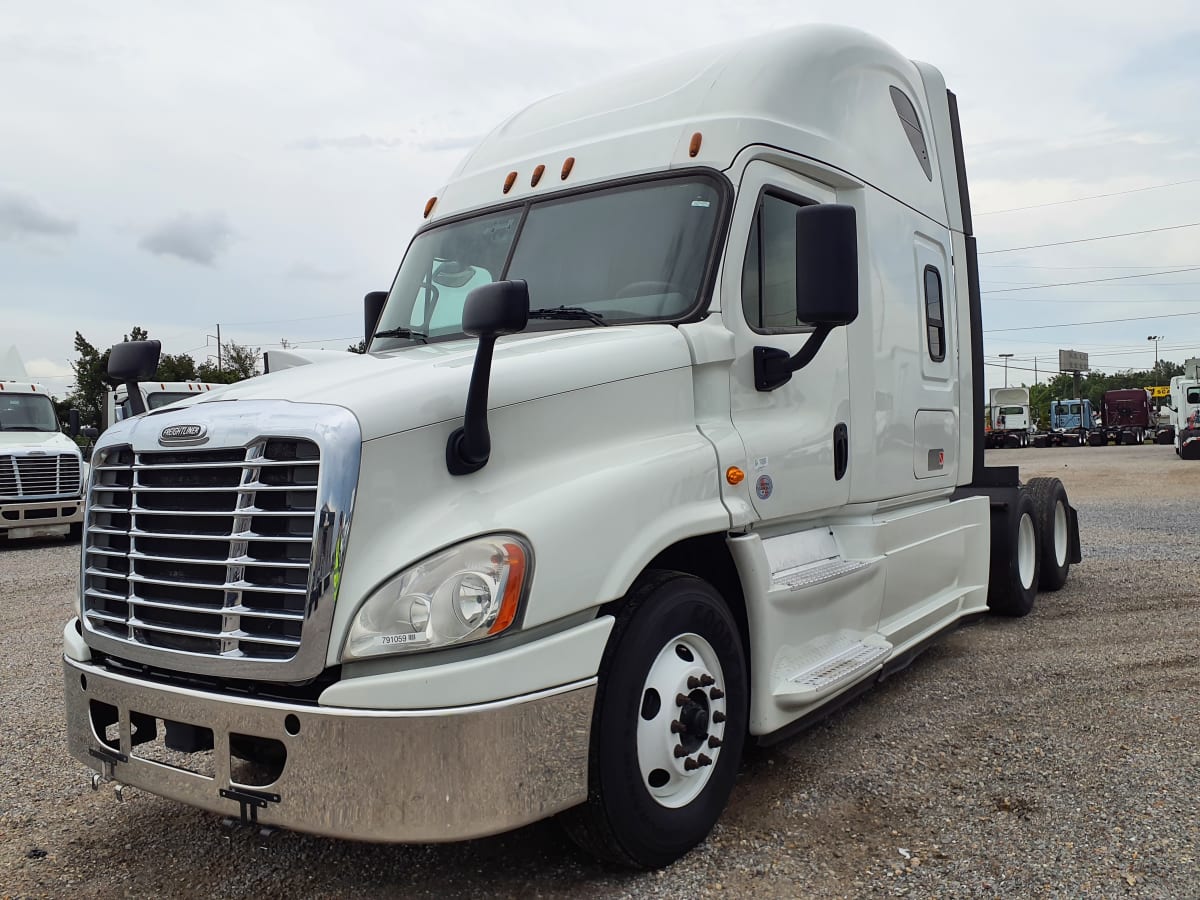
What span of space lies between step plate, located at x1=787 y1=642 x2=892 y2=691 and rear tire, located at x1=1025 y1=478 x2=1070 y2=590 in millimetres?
4019

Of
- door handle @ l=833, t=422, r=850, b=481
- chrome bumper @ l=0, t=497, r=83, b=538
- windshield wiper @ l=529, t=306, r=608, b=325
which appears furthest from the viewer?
chrome bumper @ l=0, t=497, r=83, b=538

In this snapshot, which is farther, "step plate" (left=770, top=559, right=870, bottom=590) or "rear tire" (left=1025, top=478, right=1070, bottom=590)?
"rear tire" (left=1025, top=478, right=1070, bottom=590)

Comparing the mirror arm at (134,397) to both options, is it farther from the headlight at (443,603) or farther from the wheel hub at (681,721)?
the wheel hub at (681,721)

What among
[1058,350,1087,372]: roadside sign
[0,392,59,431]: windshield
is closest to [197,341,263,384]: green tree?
[0,392,59,431]: windshield

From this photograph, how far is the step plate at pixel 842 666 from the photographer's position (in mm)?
3996

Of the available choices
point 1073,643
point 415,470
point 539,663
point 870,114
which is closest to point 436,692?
point 539,663

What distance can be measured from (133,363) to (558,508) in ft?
6.97

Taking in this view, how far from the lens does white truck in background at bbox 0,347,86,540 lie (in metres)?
14.4

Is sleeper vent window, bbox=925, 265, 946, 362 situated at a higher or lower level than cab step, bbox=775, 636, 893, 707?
higher

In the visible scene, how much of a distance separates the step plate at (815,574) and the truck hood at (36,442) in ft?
45.2

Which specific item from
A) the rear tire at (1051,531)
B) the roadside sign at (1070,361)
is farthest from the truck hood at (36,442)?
the roadside sign at (1070,361)

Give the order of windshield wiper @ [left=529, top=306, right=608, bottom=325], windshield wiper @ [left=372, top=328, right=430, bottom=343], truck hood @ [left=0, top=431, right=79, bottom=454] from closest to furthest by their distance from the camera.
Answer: windshield wiper @ [left=529, top=306, right=608, bottom=325] → windshield wiper @ [left=372, top=328, right=430, bottom=343] → truck hood @ [left=0, top=431, right=79, bottom=454]

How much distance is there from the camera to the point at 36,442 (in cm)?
1521

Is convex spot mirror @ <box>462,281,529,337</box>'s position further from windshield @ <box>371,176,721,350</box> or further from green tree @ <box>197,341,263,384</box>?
green tree @ <box>197,341,263,384</box>
